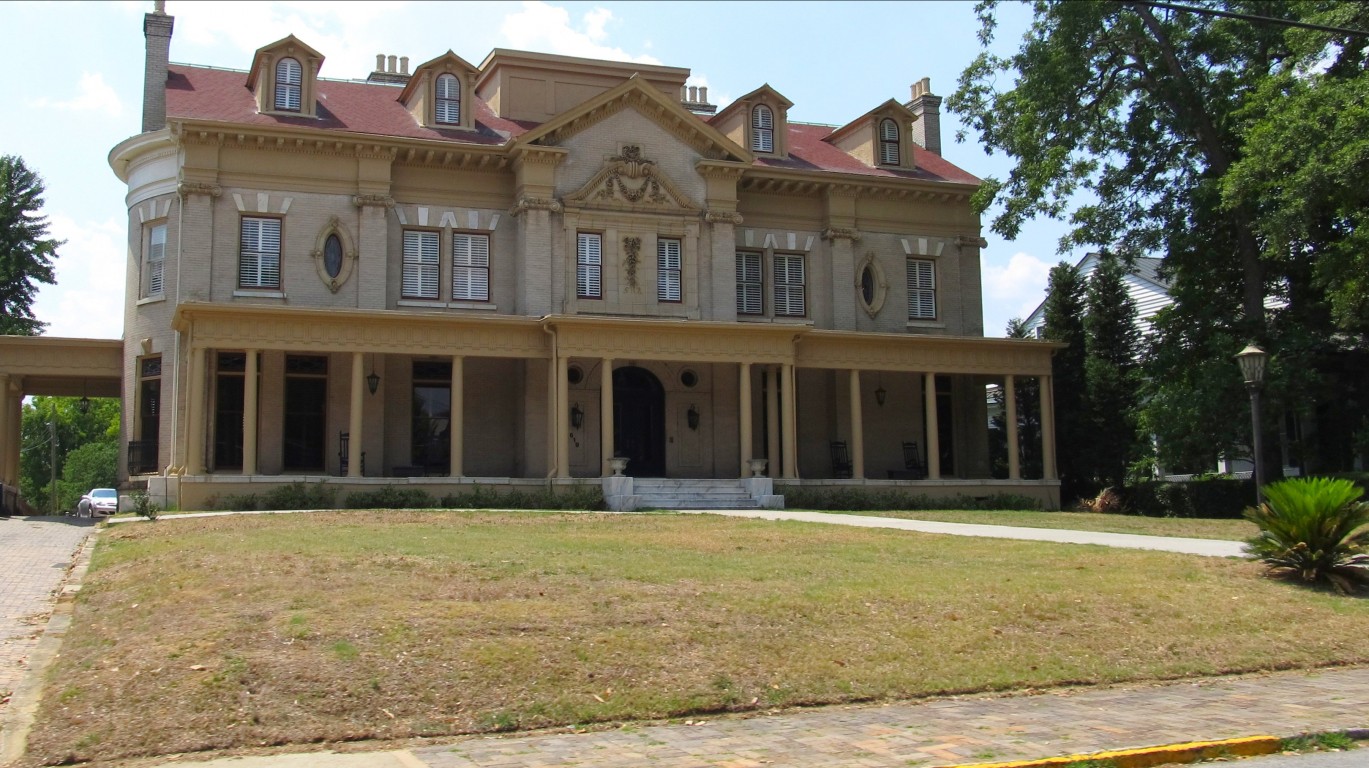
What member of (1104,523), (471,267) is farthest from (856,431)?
(471,267)

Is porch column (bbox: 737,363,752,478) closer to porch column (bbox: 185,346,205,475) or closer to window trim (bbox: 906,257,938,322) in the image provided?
window trim (bbox: 906,257,938,322)

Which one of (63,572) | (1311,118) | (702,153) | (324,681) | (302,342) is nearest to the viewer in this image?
(324,681)

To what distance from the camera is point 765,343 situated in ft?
104

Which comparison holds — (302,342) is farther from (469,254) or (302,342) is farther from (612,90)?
(612,90)

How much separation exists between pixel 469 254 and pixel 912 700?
2459 cm

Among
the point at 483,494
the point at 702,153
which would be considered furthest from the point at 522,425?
the point at 702,153

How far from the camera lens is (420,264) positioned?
32406 millimetres

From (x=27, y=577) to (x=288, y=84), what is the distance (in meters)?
19.6

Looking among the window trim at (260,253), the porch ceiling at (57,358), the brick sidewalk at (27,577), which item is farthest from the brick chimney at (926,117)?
the brick sidewalk at (27,577)

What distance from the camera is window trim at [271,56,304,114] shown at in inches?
1272

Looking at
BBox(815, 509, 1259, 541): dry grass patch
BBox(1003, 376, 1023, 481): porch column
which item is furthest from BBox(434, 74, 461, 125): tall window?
BBox(1003, 376, 1023, 481): porch column

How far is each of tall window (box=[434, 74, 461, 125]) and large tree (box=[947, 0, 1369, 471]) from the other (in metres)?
13.3


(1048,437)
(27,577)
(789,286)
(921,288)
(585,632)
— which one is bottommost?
(585,632)

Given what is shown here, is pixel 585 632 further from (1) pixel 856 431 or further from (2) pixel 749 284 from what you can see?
(2) pixel 749 284
